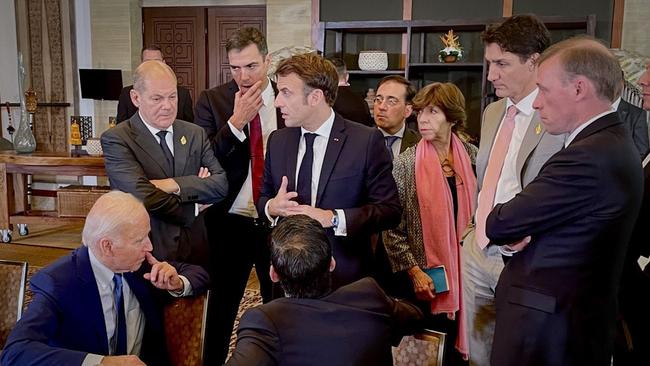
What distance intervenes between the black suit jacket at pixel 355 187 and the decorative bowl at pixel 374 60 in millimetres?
3993

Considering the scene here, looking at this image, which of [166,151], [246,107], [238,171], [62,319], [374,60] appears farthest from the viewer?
[374,60]

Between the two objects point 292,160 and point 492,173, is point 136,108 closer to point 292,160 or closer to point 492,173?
point 292,160

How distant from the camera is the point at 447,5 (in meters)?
6.07

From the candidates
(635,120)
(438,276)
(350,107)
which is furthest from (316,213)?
(635,120)

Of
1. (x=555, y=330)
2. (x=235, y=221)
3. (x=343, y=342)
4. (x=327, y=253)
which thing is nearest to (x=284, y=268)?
(x=327, y=253)

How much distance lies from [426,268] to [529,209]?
117 centimetres

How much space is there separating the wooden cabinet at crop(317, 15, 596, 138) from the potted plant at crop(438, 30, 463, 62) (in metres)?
Answer: 0.06

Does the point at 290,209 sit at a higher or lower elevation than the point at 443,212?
→ higher

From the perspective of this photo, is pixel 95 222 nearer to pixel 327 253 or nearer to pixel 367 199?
pixel 327 253

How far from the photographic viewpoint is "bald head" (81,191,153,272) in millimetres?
1663

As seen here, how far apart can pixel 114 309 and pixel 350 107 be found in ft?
6.05

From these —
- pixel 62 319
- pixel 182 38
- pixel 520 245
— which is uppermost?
pixel 182 38

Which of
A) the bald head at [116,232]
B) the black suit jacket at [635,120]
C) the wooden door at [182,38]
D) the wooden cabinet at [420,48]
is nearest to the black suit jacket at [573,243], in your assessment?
the bald head at [116,232]

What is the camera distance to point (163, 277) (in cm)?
187
